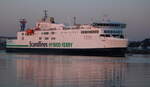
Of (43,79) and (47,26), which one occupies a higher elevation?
(47,26)

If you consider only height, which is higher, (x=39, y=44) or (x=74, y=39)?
(x=74, y=39)

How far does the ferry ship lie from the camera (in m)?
53.9

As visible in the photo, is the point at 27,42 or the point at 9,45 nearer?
the point at 27,42

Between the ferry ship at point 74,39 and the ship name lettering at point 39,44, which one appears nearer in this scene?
the ferry ship at point 74,39

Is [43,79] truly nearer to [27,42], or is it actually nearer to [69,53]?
[69,53]

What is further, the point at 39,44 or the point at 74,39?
the point at 39,44

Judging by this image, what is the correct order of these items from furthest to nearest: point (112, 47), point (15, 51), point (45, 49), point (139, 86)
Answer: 1. point (15, 51)
2. point (45, 49)
3. point (112, 47)
4. point (139, 86)

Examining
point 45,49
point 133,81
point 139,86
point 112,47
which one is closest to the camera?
point 139,86

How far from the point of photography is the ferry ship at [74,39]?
53875 millimetres

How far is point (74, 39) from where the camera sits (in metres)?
59.0

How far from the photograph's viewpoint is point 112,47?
5319cm

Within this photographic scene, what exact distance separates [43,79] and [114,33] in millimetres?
37285

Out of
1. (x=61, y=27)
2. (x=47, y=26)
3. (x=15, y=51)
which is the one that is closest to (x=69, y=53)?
(x=61, y=27)

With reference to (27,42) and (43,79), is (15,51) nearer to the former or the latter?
(27,42)
